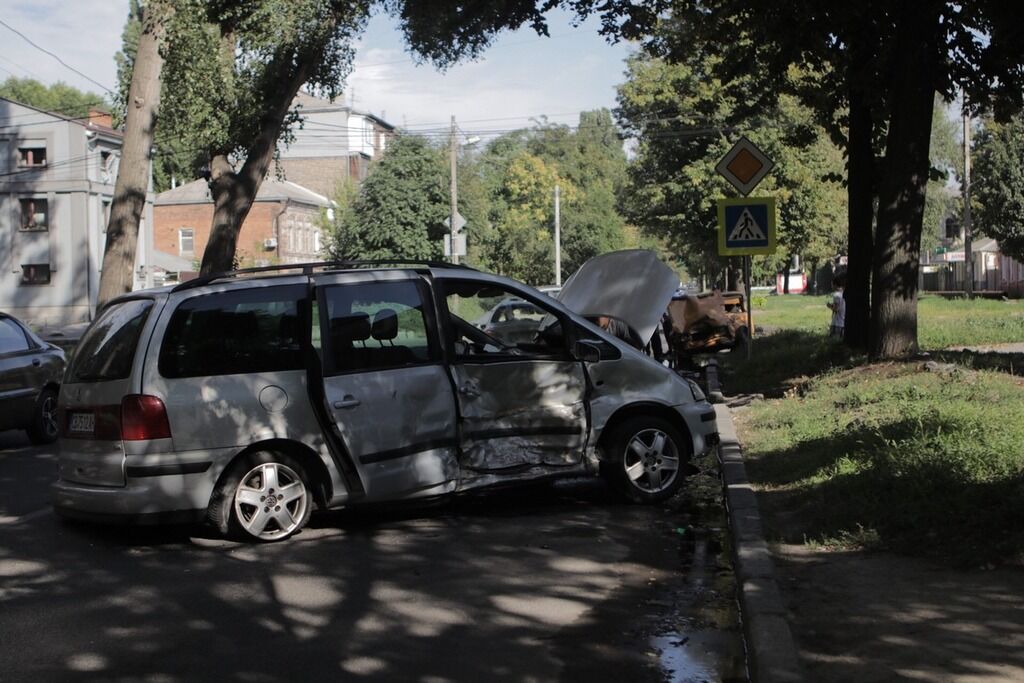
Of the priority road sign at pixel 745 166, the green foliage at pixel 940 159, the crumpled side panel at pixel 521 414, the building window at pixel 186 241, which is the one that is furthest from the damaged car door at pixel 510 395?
the building window at pixel 186 241

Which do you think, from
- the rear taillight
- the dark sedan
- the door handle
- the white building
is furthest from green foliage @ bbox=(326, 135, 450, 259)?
the rear taillight

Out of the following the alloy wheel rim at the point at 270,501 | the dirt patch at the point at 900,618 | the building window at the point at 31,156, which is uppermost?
the building window at the point at 31,156

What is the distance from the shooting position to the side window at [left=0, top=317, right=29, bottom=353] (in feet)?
44.7

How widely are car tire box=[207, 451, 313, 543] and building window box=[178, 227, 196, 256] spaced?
72321mm

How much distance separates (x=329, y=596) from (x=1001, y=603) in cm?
349

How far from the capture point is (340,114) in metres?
94.6

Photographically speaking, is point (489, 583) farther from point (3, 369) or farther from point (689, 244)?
point (689, 244)

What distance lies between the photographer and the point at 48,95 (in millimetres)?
91875

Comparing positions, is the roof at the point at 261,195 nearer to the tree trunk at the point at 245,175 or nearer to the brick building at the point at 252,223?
the brick building at the point at 252,223

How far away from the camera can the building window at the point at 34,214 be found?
56.3 m

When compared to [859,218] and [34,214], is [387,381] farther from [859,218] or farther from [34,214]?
[34,214]

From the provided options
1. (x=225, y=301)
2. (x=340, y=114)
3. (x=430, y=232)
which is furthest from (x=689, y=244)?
(x=340, y=114)

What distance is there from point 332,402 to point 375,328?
646 mm

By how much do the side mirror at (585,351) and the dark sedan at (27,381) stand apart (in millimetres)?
7268
